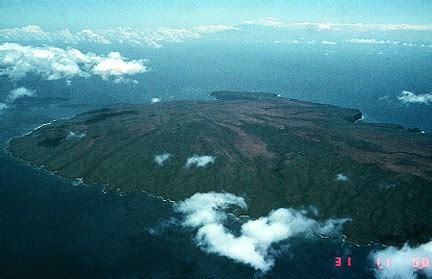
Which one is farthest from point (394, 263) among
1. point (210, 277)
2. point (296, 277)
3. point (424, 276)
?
point (210, 277)

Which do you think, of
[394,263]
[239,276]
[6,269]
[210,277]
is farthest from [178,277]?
[394,263]

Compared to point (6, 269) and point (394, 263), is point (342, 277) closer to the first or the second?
point (394, 263)

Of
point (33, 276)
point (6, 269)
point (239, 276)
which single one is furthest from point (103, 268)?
point (239, 276)

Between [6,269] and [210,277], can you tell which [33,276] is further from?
[210,277]

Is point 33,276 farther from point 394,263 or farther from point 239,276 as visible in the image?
point 394,263

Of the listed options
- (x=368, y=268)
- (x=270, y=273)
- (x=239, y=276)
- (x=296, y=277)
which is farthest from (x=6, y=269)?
(x=368, y=268)

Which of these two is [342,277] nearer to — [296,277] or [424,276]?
[296,277]
